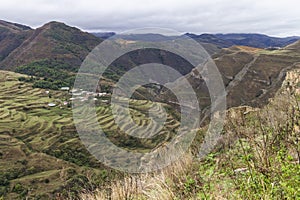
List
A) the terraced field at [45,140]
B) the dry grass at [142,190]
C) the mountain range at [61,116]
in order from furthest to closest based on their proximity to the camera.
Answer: the mountain range at [61,116] → the terraced field at [45,140] → the dry grass at [142,190]

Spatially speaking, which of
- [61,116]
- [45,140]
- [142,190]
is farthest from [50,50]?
[142,190]

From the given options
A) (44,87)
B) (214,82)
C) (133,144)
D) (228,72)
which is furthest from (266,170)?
(44,87)

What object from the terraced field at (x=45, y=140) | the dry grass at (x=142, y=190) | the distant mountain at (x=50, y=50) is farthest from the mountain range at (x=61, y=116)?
the distant mountain at (x=50, y=50)

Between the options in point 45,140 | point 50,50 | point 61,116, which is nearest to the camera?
point 45,140

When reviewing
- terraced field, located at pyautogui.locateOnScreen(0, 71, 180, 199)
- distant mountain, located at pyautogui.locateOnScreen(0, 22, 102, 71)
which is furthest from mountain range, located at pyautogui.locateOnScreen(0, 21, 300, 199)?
distant mountain, located at pyautogui.locateOnScreen(0, 22, 102, 71)

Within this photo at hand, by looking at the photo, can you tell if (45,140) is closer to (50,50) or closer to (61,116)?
(61,116)


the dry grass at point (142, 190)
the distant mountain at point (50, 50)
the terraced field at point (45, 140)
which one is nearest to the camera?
the dry grass at point (142, 190)

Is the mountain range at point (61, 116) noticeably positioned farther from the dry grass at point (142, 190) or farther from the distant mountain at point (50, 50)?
the distant mountain at point (50, 50)

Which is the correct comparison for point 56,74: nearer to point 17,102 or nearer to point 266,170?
point 17,102
